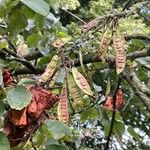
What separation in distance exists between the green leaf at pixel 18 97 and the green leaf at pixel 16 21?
0.21m

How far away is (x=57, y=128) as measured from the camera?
31.4 inches

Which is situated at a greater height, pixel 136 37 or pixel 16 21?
pixel 16 21

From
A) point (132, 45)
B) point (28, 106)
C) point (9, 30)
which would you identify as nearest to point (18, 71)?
point (9, 30)

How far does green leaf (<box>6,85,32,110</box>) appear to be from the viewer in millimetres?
770

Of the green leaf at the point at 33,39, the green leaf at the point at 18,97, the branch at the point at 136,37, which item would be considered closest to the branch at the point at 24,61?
the green leaf at the point at 33,39

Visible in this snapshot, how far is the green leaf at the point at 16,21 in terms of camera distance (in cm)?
96

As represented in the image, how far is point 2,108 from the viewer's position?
793 mm

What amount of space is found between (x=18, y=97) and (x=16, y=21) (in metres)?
0.24

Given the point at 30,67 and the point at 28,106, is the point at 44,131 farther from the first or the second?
the point at 30,67

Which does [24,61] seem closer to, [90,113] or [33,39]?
[33,39]

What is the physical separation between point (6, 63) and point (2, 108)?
29 centimetres

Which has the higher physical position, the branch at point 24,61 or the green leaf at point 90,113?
the branch at point 24,61

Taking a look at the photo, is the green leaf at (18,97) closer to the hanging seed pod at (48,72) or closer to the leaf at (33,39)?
the hanging seed pod at (48,72)

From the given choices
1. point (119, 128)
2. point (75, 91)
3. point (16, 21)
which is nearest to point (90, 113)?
point (119, 128)
